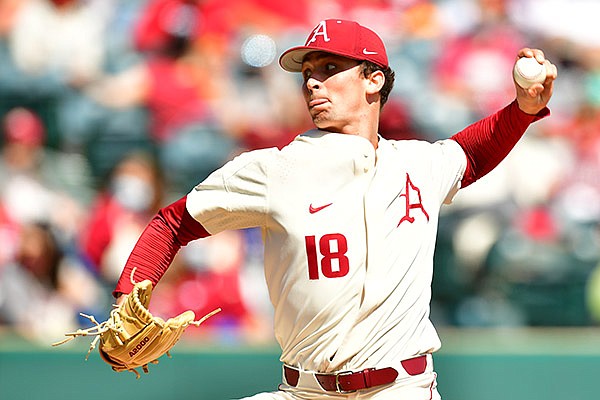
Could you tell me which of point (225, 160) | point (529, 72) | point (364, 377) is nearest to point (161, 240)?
point (364, 377)

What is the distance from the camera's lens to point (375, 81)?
346cm

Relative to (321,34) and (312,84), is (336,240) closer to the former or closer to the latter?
(312,84)

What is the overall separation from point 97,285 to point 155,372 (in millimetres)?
1015

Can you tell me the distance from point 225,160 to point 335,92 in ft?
12.3

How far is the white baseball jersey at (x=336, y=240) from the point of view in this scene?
3.23 metres

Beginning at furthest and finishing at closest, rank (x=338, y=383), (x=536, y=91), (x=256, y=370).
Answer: (x=256, y=370) → (x=536, y=91) → (x=338, y=383)

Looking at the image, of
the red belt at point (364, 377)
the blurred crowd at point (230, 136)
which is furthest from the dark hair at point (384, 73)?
the blurred crowd at point (230, 136)

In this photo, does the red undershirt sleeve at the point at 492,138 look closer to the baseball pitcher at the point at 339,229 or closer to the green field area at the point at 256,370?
the baseball pitcher at the point at 339,229

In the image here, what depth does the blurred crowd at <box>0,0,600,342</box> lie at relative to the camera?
6.58 metres

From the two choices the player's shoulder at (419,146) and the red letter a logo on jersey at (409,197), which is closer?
the red letter a logo on jersey at (409,197)

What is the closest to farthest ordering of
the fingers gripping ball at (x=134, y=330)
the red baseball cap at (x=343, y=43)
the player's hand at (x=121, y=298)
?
the fingers gripping ball at (x=134, y=330) → the player's hand at (x=121, y=298) → the red baseball cap at (x=343, y=43)

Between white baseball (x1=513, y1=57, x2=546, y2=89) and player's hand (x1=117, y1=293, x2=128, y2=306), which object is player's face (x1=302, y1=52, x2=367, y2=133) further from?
player's hand (x1=117, y1=293, x2=128, y2=306)

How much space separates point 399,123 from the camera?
23.1 feet

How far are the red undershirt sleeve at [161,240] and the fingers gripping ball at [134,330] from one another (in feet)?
0.48
